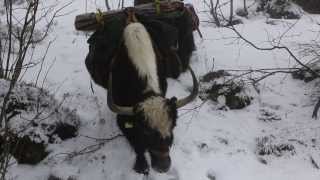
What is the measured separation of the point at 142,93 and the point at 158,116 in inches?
15.0

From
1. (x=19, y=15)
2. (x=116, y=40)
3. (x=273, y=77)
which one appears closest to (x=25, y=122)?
(x=116, y=40)

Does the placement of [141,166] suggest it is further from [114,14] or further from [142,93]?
[114,14]

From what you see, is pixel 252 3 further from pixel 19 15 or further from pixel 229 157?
pixel 229 157

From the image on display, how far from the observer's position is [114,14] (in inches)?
204

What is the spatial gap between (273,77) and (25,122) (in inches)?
125

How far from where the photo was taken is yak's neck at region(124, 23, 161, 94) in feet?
14.2

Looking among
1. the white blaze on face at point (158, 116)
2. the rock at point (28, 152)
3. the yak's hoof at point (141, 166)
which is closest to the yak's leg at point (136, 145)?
the yak's hoof at point (141, 166)

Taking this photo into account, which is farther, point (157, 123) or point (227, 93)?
point (227, 93)

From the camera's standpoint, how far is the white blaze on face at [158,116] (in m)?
3.97

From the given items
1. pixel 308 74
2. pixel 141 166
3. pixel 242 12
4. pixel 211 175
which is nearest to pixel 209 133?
pixel 211 175

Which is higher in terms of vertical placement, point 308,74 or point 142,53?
point 142,53

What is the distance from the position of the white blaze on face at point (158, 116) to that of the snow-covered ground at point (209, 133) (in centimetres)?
84

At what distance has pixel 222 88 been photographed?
19.1ft

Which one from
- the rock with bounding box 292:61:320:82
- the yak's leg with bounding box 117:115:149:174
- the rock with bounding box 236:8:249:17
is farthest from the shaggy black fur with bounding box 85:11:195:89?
the rock with bounding box 236:8:249:17
